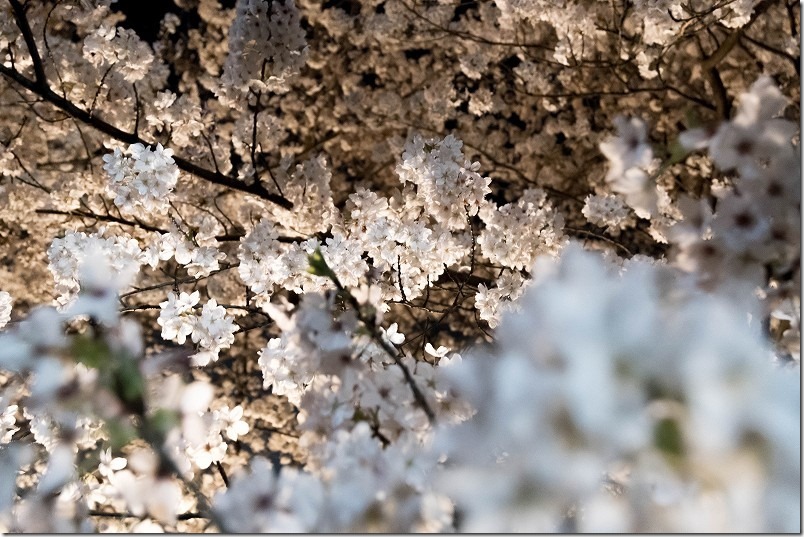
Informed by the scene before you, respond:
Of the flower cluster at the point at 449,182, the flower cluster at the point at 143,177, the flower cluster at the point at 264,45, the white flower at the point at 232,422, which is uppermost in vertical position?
the flower cluster at the point at 264,45

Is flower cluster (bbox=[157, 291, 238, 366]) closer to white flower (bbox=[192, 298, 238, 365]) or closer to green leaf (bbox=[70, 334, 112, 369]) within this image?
white flower (bbox=[192, 298, 238, 365])

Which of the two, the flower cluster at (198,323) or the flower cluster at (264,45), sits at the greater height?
the flower cluster at (264,45)

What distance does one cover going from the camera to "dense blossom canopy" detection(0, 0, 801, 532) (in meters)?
0.39

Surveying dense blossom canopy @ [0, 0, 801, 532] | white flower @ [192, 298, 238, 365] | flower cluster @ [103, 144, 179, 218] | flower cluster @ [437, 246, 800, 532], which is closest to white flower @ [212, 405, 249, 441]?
dense blossom canopy @ [0, 0, 801, 532]

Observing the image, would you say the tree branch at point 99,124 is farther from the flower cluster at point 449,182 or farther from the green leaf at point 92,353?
the green leaf at point 92,353

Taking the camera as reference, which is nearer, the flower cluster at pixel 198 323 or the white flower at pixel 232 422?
the white flower at pixel 232 422

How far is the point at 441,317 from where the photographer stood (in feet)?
4.42

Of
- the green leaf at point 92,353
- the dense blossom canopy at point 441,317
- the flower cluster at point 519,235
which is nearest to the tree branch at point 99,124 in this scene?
the dense blossom canopy at point 441,317

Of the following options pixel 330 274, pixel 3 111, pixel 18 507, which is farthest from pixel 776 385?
pixel 3 111

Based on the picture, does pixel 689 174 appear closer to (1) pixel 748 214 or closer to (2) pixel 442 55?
(2) pixel 442 55

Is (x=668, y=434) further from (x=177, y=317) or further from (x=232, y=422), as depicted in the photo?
(x=177, y=317)

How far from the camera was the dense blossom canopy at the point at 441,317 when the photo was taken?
389mm

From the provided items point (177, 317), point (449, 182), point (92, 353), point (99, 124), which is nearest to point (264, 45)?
point (99, 124)

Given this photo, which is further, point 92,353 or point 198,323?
point 198,323
